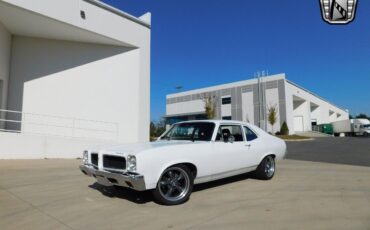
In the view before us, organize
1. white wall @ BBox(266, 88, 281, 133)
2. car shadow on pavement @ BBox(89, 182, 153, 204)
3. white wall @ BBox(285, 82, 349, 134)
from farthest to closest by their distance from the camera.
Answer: white wall @ BBox(266, 88, 281, 133), white wall @ BBox(285, 82, 349, 134), car shadow on pavement @ BBox(89, 182, 153, 204)

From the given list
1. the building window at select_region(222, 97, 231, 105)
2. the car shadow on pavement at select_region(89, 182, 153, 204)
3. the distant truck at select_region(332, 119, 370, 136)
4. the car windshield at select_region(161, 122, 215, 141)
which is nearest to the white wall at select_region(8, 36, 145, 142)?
the car shadow on pavement at select_region(89, 182, 153, 204)

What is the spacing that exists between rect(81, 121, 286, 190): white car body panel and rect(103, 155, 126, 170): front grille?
0.08 m

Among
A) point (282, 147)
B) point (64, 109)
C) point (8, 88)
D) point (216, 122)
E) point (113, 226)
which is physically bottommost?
point (113, 226)

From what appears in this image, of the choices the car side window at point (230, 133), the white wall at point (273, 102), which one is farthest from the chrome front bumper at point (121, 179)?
the white wall at point (273, 102)

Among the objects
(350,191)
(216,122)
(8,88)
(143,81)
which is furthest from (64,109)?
(350,191)

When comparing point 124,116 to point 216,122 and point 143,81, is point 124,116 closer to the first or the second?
point 143,81

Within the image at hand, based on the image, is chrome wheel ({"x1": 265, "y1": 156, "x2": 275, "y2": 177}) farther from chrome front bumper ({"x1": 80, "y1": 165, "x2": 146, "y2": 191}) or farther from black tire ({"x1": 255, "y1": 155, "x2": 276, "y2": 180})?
chrome front bumper ({"x1": 80, "y1": 165, "x2": 146, "y2": 191})

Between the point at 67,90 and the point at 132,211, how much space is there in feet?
38.3

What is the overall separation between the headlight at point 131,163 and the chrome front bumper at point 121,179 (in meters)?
0.08

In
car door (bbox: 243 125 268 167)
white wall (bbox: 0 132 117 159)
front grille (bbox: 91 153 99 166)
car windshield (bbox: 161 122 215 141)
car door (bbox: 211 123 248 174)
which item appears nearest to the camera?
front grille (bbox: 91 153 99 166)

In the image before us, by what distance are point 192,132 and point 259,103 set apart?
1705 inches

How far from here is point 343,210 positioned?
501 cm

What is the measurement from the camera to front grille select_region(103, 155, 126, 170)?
5215 mm

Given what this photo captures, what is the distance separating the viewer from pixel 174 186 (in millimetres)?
5512
